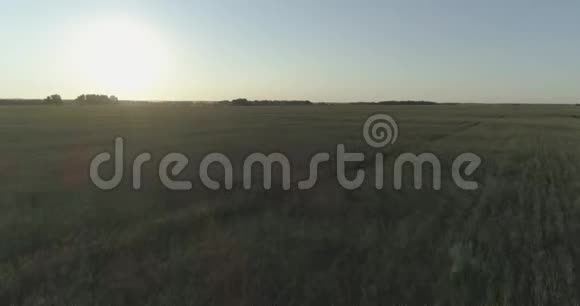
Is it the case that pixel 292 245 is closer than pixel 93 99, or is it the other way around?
pixel 292 245

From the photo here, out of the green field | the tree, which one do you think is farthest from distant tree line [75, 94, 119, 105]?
the green field

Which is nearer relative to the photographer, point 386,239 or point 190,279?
point 190,279

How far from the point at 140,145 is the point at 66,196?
11412 millimetres

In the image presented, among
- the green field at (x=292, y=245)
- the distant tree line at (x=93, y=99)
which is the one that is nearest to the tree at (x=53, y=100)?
the distant tree line at (x=93, y=99)

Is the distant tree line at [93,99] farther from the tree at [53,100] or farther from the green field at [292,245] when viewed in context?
the green field at [292,245]

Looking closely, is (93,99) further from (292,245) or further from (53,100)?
(292,245)

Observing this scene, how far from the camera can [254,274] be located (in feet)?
17.8

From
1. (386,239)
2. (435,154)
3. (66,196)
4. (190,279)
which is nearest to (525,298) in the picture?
(386,239)

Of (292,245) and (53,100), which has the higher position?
(53,100)

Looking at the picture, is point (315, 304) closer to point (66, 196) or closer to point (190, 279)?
point (190, 279)

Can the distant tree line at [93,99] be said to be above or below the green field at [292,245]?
above

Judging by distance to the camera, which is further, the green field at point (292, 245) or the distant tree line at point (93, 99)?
the distant tree line at point (93, 99)

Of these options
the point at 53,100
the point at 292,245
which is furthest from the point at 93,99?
the point at 292,245

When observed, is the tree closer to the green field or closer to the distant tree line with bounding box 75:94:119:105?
the distant tree line with bounding box 75:94:119:105
